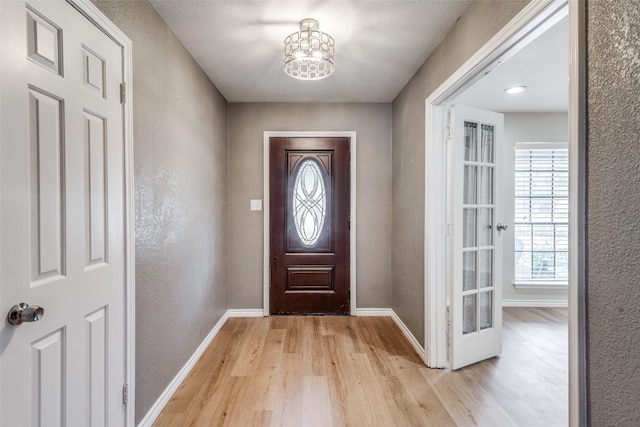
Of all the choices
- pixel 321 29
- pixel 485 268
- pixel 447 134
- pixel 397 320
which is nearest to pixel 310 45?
pixel 321 29

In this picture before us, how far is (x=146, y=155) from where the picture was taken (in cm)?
170

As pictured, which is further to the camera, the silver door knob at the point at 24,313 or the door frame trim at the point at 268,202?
the door frame trim at the point at 268,202

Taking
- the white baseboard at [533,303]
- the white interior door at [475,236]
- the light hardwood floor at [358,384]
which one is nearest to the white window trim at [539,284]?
the white baseboard at [533,303]

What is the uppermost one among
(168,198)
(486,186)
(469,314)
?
(486,186)

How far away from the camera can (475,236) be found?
2402 millimetres

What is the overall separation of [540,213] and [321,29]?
349 centimetres

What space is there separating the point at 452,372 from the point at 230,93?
3.14 meters

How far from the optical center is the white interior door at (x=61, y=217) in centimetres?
94

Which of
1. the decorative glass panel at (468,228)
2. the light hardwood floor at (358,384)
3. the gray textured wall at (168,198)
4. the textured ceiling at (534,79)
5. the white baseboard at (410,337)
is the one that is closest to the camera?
the gray textured wall at (168,198)

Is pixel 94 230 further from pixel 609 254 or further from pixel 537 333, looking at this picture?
pixel 537 333

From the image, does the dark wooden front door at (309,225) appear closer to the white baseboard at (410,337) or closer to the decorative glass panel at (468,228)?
the white baseboard at (410,337)

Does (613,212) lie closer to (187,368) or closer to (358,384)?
(358,384)

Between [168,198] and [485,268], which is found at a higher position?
[168,198]

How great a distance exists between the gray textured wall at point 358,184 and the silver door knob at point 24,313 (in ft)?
8.02
